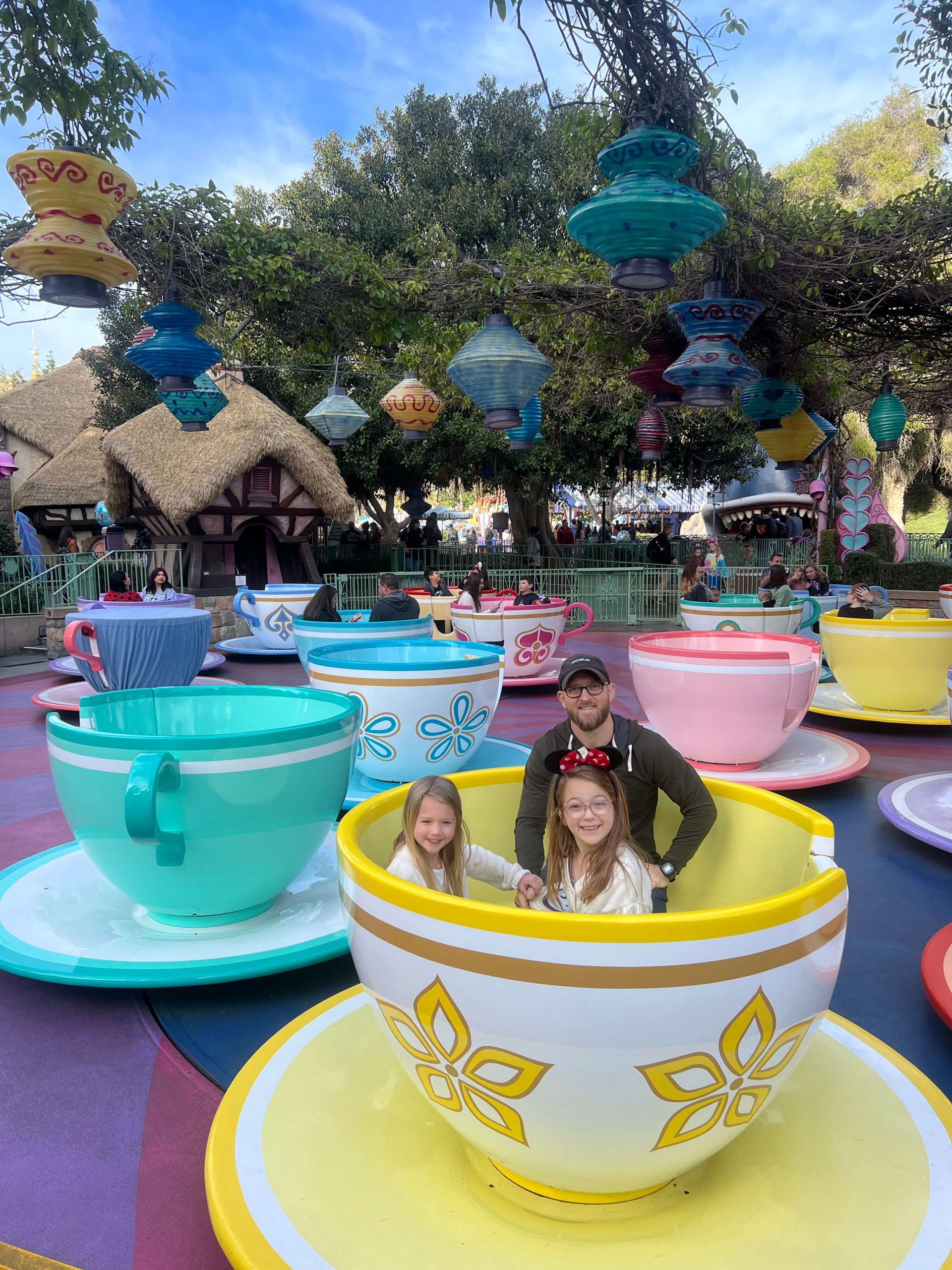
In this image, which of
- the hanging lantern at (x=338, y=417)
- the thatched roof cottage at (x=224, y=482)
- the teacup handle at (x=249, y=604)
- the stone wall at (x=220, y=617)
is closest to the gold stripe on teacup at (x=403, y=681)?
the teacup handle at (x=249, y=604)

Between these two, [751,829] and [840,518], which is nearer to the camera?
[751,829]

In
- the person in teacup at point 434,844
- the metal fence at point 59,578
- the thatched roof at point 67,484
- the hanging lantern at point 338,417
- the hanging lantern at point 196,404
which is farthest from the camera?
the thatched roof at point 67,484

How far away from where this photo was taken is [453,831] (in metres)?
1.73

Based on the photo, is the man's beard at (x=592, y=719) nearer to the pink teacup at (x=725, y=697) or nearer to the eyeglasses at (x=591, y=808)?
the eyeglasses at (x=591, y=808)

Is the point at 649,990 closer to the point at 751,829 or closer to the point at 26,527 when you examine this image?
the point at 751,829

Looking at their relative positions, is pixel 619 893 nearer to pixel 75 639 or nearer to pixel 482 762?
pixel 482 762

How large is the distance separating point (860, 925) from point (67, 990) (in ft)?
7.90

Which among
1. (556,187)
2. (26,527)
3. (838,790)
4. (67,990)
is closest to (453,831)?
(67,990)

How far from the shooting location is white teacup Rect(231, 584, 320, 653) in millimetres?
8992

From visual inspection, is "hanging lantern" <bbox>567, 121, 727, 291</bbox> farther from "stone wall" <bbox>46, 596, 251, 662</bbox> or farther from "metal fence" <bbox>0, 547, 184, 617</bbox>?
"metal fence" <bbox>0, 547, 184, 617</bbox>

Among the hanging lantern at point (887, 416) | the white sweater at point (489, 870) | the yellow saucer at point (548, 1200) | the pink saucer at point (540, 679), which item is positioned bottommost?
the pink saucer at point (540, 679)

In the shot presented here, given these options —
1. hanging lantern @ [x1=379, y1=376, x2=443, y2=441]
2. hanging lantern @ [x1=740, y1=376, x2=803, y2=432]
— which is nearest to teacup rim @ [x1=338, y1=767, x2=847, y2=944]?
hanging lantern @ [x1=740, y1=376, x2=803, y2=432]

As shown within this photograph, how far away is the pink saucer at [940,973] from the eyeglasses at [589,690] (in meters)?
1.05

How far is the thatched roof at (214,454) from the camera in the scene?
50.4 feet
